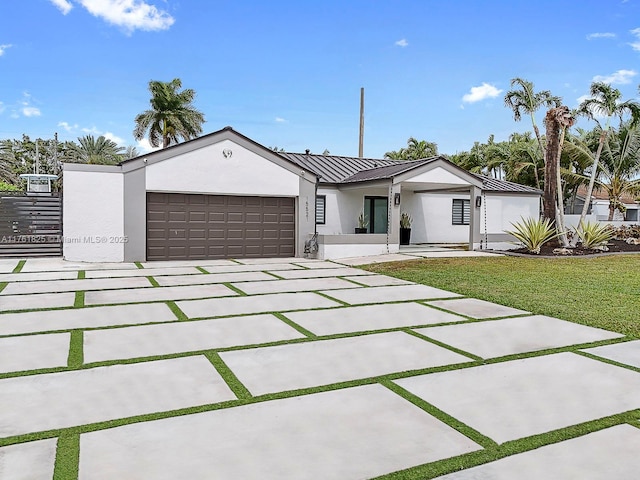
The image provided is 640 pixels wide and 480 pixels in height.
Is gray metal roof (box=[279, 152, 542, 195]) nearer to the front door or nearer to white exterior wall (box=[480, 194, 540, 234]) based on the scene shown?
white exterior wall (box=[480, 194, 540, 234])

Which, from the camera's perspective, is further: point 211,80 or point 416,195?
point 211,80

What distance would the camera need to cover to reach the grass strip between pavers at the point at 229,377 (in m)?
3.79

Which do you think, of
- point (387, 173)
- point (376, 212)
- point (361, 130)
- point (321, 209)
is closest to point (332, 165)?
point (376, 212)

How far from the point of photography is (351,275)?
11.1 metres

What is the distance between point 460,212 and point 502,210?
1722 millimetres

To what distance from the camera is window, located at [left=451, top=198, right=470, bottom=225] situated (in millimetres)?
20703

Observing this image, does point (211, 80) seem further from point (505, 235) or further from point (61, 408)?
point (61, 408)

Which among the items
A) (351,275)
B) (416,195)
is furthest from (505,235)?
(351,275)

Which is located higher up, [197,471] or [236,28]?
[236,28]

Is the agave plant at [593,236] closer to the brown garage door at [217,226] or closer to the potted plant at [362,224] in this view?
the potted plant at [362,224]

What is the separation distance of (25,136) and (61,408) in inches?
2493

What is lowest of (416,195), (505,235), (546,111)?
(505,235)

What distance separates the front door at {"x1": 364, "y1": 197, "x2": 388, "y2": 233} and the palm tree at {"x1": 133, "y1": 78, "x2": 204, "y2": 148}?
55.0 feet

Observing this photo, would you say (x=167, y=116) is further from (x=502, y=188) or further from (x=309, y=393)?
(x=309, y=393)
